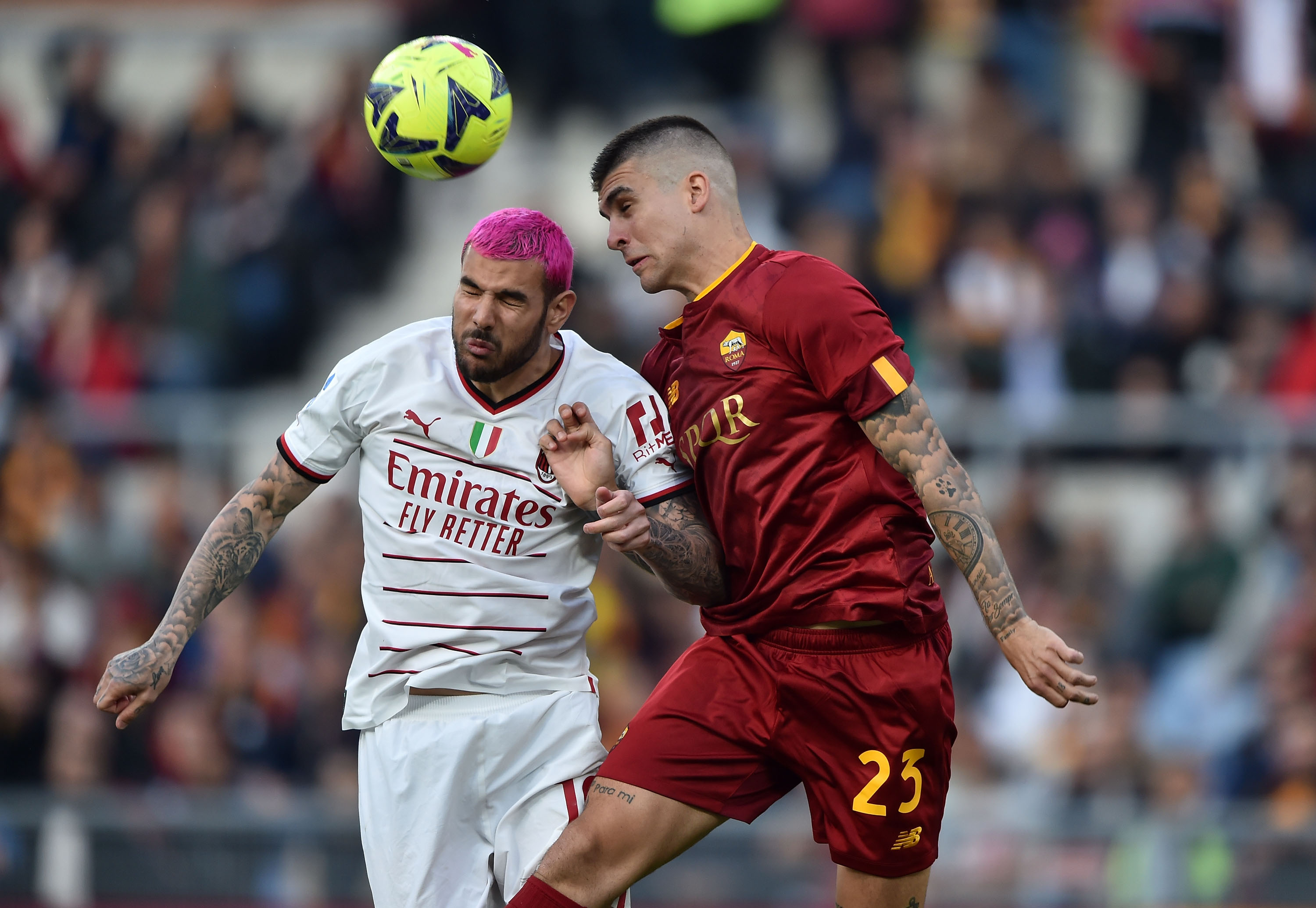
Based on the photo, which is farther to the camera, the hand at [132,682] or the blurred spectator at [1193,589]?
the blurred spectator at [1193,589]

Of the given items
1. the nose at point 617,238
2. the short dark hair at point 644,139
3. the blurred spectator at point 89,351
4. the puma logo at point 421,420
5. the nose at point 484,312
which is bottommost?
the puma logo at point 421,420

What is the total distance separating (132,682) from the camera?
5.07 meters

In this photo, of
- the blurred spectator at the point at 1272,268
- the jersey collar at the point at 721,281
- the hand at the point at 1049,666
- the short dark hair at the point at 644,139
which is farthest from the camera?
the blurred spectator at the point at 1272,268

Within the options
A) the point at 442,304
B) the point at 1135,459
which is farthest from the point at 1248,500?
the point at 442,304

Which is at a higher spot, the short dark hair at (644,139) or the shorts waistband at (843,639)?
the short dark hair at (644,139)

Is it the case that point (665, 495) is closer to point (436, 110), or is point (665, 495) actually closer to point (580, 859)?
point (580, 859)

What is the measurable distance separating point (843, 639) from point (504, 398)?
49.4 inches

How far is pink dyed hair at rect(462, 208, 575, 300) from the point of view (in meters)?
5.15

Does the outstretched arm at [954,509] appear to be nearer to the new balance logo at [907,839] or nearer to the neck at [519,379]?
the new balance logo at [907,839]

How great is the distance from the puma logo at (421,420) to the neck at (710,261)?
867mm

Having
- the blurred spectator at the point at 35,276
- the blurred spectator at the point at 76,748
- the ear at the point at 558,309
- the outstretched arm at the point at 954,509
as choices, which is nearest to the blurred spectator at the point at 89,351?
the blurred spectator at the point at 35,276

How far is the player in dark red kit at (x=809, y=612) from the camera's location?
5039 millimetres

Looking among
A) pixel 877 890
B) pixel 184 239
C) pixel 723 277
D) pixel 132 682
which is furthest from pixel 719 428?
pixel 184 239

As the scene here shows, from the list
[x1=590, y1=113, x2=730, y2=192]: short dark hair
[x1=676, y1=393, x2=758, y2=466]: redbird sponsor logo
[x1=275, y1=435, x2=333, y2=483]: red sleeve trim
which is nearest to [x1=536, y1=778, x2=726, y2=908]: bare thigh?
[x1=676, y1=393, x2=758, y2=466]: redbird sponsor logo
